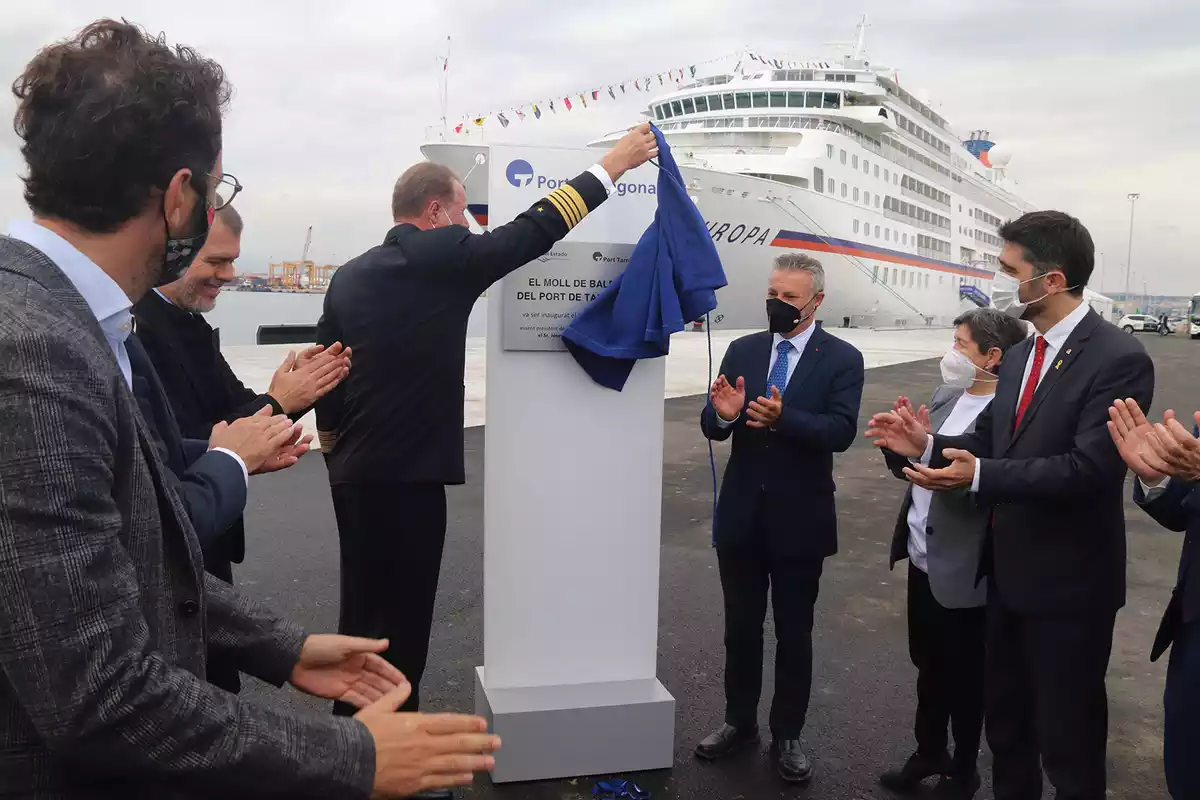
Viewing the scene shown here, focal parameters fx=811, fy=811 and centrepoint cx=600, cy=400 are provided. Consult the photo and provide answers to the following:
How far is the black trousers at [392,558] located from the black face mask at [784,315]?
1.47 meters

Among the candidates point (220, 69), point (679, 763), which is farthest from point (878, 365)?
point (220, 69)

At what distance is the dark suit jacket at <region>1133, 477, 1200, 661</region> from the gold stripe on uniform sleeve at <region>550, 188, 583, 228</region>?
1.88m

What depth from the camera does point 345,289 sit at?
2.75m

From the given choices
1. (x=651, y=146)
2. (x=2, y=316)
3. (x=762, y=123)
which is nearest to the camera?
(x=2, y=316)

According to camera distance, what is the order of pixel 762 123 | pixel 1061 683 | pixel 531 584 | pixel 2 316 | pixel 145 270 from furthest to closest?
pixel 762 123, pixel 531 584, pixel 1061 683, pixel 145 270, pixel 2 316

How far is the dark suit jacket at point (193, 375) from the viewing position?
101 inches

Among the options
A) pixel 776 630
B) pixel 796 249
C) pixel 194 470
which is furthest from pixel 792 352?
pixel 796 249

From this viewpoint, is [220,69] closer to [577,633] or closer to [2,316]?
[2,316]

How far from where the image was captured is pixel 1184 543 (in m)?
2.29

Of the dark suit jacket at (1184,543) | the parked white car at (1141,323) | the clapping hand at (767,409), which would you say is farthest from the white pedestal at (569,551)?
the parked white car at (1141,323)

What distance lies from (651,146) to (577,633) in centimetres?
178

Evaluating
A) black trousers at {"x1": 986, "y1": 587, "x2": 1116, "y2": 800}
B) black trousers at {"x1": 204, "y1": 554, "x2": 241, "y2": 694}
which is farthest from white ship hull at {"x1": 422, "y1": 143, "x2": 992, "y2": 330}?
black trousers at {"x1": 986, "y1": 587, "x2": 1116, "y2": 800}

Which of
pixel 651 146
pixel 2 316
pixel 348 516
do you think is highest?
pixel 651 146

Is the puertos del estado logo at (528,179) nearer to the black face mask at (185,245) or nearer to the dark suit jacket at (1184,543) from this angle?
the black face mask at (185,245)
